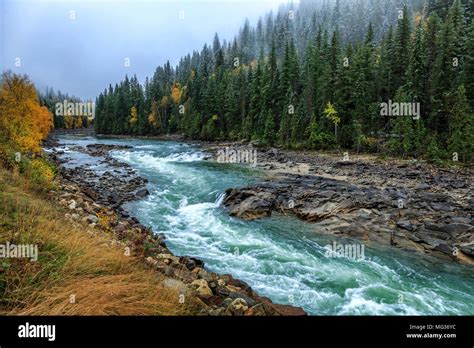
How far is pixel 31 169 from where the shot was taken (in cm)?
1288

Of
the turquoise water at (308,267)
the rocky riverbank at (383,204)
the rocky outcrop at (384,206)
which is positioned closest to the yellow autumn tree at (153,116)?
the rocky riverbank at (383,204)

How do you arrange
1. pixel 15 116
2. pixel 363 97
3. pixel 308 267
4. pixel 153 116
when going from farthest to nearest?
pixel 153 116 → pixel 363 97 → pixel 15 116 → pixel 308 267

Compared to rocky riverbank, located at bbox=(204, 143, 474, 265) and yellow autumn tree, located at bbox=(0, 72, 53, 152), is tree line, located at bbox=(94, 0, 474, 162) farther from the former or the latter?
yellow autumn tree, located at bbox=(0, 72, 53, 152)

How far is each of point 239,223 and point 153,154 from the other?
32617mm

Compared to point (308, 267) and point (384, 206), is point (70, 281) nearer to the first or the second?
point (308, 267)

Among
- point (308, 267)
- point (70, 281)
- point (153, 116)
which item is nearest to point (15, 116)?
point (70, 281)

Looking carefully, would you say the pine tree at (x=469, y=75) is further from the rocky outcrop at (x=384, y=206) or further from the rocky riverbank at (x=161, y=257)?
the rocky riverbank at (x=161, y=257)

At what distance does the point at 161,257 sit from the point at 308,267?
530cm

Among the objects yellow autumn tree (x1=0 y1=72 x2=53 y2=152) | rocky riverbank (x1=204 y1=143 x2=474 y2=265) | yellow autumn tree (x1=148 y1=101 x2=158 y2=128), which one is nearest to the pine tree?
rocky riverbank (x1=204 y1=143 x2=474 y2=265)

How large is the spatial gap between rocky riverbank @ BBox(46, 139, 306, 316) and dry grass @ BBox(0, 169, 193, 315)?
56 centimetres

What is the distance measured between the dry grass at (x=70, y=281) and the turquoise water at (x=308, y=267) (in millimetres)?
4555

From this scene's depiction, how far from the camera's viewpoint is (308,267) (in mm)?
10188

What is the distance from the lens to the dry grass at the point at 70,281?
3680 millimetres
